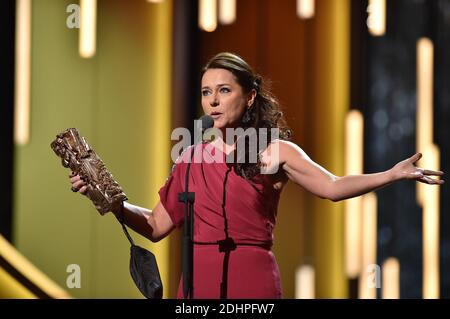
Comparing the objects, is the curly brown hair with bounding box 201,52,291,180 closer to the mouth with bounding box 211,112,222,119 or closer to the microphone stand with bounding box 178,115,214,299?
the mouth with bounding box 211,112,222,119

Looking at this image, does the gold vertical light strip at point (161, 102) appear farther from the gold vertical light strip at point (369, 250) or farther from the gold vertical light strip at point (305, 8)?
the gold vertical light strip at point (369, 250)

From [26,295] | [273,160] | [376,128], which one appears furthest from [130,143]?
[273,160]

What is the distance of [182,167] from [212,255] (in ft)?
1.03

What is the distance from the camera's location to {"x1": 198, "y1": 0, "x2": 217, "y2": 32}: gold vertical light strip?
10.9 ft

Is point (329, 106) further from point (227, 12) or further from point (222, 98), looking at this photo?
point (222, 98)

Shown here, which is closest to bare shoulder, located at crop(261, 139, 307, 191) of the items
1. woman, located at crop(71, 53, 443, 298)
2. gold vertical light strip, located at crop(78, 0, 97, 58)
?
woman, located at crop(71, 53, 443, 298)

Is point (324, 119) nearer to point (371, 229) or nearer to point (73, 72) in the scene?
point (371, 229)

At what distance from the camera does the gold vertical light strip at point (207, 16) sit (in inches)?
131

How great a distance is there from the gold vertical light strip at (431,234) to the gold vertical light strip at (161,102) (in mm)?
1153

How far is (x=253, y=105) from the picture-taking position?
219 cm

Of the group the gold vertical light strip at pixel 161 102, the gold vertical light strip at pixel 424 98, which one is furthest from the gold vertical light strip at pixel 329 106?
the gold vertical light strip at pixel 161 102

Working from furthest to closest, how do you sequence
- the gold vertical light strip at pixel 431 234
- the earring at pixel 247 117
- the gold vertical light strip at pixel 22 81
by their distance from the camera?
the gold vertical light strip at pixel 431 234 → the gold vertical light strip at pixel 22 81 → the earring at pixel 247 117

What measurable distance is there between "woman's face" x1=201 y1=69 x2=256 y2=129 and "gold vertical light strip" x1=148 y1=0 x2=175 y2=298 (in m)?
1.22
